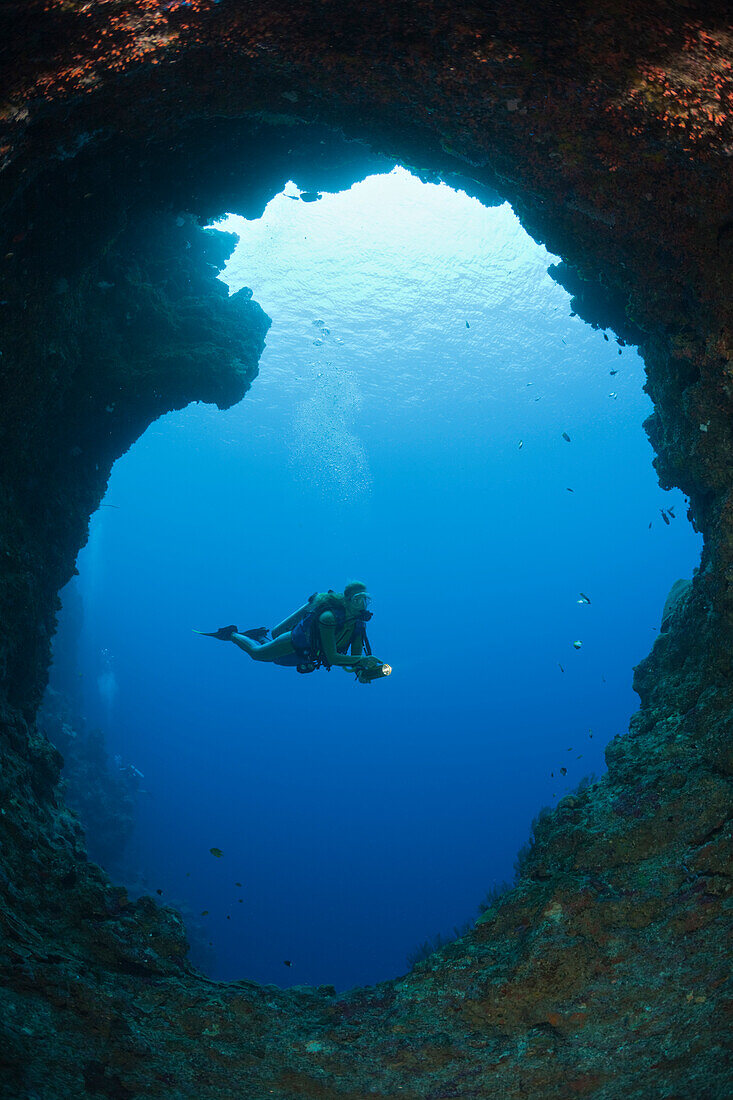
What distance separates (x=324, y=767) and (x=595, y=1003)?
282 ft

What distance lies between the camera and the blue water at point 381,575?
1215 inches

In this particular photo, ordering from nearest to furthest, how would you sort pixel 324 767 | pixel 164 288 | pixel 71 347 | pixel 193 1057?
pixel 193 1057
pixel 71 347
pixel 164 288
pixel 324 767

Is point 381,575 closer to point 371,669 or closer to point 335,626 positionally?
point 335,626

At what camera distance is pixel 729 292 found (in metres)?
3.21

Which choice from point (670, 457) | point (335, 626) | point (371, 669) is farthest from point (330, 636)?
point (670, 457)

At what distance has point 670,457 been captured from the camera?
484cm

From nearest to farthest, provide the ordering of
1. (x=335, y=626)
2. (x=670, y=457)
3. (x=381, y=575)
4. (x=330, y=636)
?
(x=670, y=457) < (x=330, y=636) < (x=335, y=626) < (x=381, y=575)

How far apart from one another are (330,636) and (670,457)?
4456mm

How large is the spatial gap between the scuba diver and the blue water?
12570mm

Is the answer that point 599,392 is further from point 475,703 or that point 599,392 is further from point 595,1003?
point 475,703

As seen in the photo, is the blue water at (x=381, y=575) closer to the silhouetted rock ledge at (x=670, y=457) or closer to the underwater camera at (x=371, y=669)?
the underwater camera at (x=371, y=669)

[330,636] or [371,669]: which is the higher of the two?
[330,636]

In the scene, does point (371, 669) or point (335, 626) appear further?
point (335, 626)

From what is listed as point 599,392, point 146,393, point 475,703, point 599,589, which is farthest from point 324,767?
point 146,393
